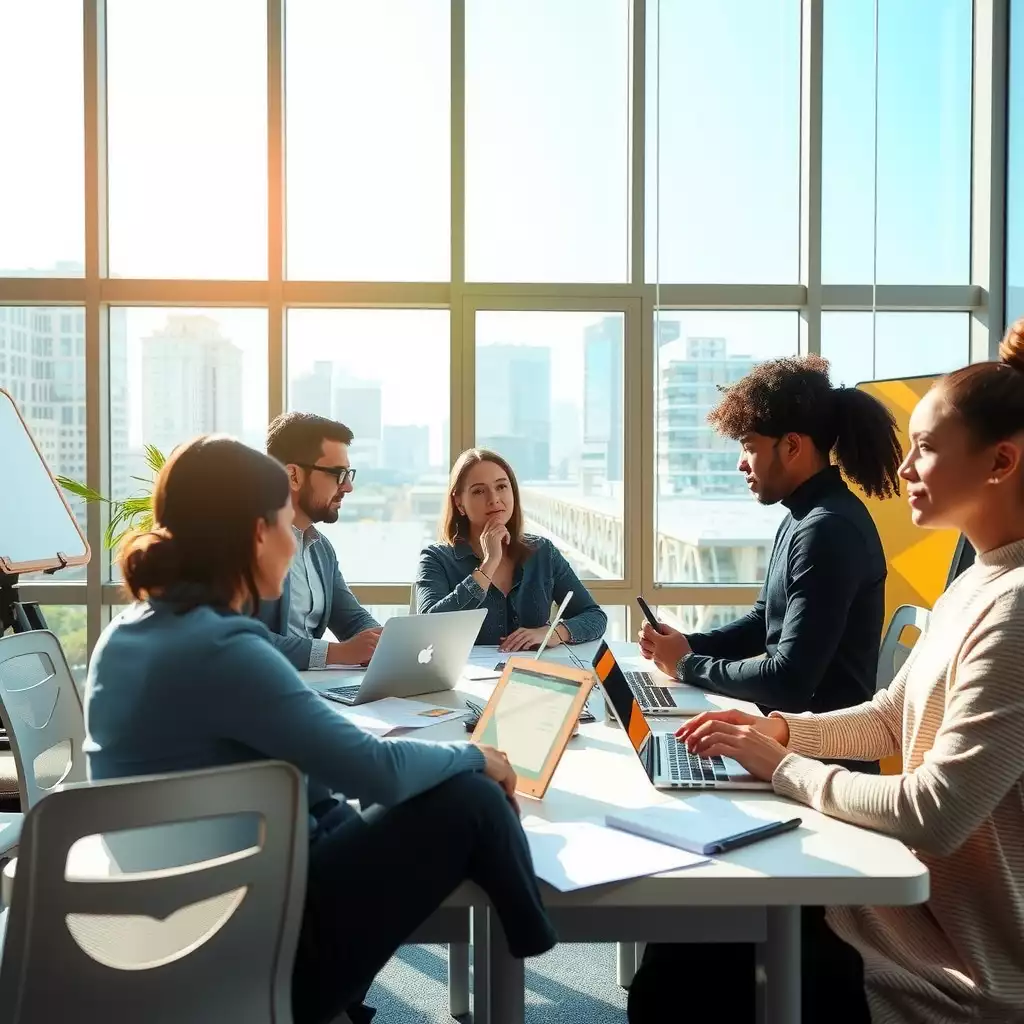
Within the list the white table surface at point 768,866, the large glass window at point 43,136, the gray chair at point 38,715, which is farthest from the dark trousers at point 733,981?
the large glass window at point 43,136

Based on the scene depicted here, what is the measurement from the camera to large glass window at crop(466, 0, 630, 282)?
4621mm

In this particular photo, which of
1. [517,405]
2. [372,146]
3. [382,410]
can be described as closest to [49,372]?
[382,410]

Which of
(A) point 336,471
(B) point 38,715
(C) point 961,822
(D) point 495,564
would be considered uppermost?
(A) point 336,471

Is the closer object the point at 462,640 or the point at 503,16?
the point at 462,640

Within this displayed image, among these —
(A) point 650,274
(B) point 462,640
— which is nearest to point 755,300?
(A) point 650,274

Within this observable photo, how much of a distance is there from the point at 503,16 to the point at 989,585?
4130 mm

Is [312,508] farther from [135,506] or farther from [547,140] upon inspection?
[547,140]

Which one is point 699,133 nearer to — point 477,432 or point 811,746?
point 477,432

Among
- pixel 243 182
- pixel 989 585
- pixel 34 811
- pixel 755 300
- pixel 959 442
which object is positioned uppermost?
pixel 243 182

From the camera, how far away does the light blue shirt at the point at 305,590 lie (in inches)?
117

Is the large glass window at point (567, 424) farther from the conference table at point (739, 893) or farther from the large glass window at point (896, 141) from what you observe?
the conference table at point (739, 893)

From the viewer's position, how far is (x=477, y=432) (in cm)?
470

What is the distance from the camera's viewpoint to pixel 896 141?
186 inches

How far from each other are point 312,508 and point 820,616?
5.48 feet
